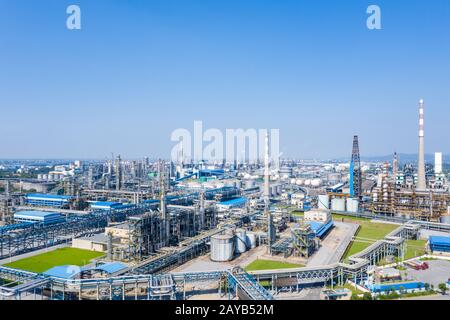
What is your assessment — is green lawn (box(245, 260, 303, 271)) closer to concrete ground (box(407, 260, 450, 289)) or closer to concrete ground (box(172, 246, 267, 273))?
concrete ground (box(172, 246, 267, 273))

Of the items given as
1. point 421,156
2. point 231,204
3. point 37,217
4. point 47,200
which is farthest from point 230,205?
point 421,156

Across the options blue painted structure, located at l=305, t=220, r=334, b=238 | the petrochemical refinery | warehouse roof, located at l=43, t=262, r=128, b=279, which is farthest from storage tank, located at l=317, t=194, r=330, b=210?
warehouse roof, located at l=43, t=262, r=128, b=279

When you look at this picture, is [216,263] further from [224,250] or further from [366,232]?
[366,232]

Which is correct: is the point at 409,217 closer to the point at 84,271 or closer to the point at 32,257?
the point at 84,271

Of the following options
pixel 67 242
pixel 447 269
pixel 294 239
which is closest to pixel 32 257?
pixel 67 242

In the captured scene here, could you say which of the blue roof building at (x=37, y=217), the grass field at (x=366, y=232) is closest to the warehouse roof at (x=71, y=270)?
the blue roof building at (x=37, y=217)
